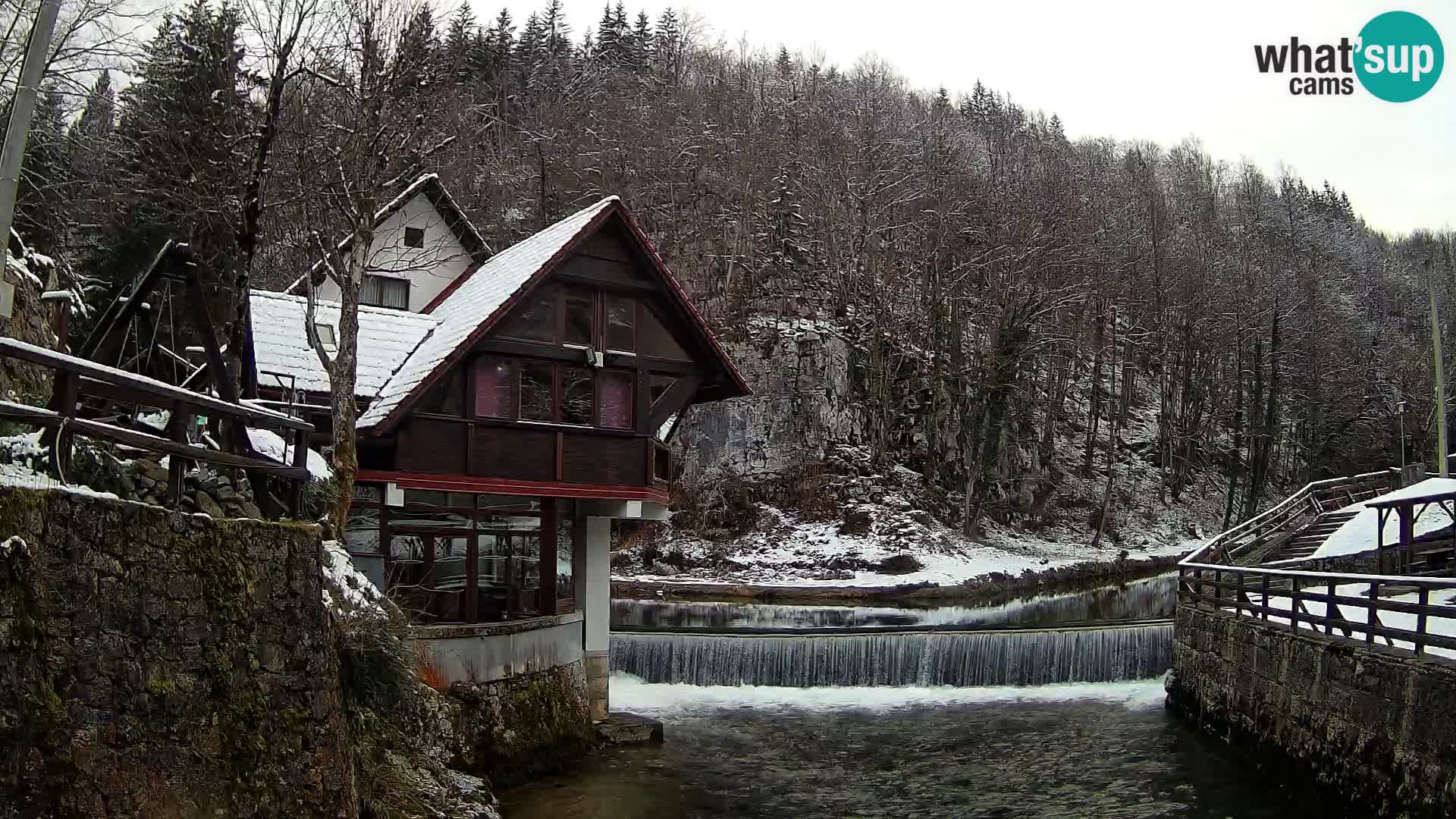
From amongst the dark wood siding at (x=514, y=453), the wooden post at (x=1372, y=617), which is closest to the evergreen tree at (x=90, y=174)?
the dark wood siding at (x=514, y=453)

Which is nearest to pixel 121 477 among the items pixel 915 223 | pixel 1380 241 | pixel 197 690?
pixel 197 690

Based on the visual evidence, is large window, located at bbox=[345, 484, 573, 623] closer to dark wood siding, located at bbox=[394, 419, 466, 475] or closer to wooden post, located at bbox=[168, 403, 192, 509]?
dark wood siding, located at bbox=[394, 419, 466, 475]

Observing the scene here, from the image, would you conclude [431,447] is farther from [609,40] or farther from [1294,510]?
[609,40]

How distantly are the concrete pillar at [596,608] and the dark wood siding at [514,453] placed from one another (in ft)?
7.95

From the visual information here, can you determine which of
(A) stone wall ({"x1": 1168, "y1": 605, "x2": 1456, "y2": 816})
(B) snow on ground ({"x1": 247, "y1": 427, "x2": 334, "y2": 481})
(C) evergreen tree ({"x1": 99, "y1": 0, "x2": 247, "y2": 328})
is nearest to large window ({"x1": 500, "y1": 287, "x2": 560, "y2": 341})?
→ (B) snow on ground ({"x1": 247, "y1": 427, "x2": 334, "y2": 481})

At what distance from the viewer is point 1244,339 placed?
56.1 metres

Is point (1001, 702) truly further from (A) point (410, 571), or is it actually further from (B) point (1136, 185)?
(B) point (1136, 185)

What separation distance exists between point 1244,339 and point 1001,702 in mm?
39496

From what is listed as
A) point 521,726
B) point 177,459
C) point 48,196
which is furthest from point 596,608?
point 48,196

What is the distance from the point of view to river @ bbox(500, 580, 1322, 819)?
15.7 metres

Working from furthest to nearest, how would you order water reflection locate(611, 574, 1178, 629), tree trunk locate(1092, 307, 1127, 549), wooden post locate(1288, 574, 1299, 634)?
tree trunk locate(1092, 307, 1127, 549), water reflection locate(611, 574, 1178, 629), wooden post locate(1288, 574, 1299, 634)

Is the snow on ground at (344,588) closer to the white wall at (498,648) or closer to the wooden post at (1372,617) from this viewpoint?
the white wall at (498,648)

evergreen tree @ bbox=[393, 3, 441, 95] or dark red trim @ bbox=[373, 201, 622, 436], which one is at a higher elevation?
evergreen tree @ bbox=[393, 3, 441, 95]

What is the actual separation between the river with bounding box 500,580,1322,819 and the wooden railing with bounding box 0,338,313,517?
21.6 feet
